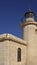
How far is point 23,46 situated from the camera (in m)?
21.9

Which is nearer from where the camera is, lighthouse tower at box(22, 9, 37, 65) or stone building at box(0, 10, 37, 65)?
stone building at box(0, 10, 37, 65)

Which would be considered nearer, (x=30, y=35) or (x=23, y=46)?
(x=23, y=46)

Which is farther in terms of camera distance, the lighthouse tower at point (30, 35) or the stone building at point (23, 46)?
the lighthouse tower at point (30, 35)

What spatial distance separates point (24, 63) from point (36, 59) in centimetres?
154

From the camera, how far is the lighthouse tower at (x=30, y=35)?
72.0ft

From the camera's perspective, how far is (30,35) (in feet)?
74.8

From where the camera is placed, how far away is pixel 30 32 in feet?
75.0

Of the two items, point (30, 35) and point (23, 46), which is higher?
point (30, 35)

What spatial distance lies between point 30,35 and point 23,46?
1.82m

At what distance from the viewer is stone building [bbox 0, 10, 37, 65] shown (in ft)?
64.4

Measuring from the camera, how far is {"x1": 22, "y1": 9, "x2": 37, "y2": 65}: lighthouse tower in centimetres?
2196

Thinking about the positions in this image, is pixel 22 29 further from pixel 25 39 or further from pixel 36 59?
pixel 36 59

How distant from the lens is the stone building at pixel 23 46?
19.6 meters

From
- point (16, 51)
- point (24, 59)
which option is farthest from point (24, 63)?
point (16, 51)
